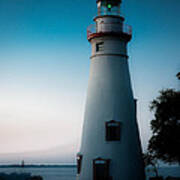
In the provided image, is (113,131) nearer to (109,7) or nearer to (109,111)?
(109,111)

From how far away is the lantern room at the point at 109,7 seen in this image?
28.5 metres

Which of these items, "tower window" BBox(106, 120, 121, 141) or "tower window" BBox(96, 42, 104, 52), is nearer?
"tower window" BBox(106, 120, 121, 141)

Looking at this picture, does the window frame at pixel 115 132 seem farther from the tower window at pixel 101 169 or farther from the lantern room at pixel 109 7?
the lantern room at pixel 109 7

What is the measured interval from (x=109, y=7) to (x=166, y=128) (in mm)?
11704

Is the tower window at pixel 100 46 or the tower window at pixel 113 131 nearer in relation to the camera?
the tower window at pixel 113 131

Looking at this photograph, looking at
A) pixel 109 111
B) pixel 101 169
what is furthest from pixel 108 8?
pixel 101 169

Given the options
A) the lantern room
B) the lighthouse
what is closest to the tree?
the lighthouse

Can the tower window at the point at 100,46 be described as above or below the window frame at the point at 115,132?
above

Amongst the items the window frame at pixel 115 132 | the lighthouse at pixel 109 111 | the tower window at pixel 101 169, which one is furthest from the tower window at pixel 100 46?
the tower window at pixel 101 169

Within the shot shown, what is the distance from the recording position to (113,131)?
25.7 m

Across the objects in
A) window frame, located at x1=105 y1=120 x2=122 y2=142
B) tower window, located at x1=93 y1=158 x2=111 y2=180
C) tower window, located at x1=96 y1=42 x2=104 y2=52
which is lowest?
tower window, located at x1=93 y1=158 x2=111 y2=180

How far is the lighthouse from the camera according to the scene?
25297 mm

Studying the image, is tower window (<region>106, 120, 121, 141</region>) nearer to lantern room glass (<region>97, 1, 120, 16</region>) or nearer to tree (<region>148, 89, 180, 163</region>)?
tree (<region>148, 89, 180, 163</region>)

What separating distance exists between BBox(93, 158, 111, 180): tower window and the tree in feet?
18.4
